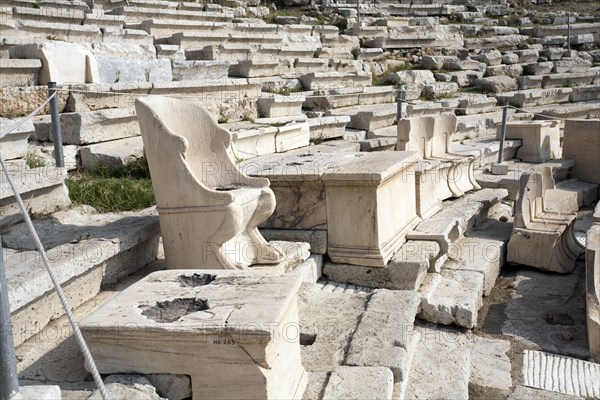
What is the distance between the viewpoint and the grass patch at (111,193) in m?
4.88

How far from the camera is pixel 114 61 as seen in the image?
24.7 feet

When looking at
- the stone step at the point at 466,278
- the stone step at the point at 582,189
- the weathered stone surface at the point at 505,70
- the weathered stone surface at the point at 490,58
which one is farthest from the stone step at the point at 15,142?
the weathered stone surface at the point at 490,58

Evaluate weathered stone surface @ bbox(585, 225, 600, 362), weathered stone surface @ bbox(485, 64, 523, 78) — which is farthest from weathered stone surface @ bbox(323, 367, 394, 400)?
weathered stone surface @ bbox(485, 64, 523, 78)

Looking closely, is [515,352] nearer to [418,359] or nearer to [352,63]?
[418,359]

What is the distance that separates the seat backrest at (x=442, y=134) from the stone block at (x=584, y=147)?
252 cm

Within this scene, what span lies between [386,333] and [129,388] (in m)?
1.66

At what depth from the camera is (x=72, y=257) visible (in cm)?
347

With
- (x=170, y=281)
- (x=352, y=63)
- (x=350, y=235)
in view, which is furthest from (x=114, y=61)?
(x=352, y=63)

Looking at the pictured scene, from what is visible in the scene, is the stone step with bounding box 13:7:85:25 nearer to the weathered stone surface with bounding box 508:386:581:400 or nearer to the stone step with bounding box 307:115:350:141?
the stone step with bounding box 307:115:350:141

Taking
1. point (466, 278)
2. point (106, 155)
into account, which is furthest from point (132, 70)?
point (466, 278)

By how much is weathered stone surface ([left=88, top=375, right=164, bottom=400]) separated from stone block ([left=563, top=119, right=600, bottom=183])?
333 inches

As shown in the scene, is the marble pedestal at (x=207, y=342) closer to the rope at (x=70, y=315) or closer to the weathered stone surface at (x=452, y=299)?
the rope at (x=70, y=315)

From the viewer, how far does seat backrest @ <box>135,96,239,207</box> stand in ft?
12.7

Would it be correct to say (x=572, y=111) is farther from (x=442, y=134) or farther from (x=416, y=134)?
(x=416, y=134)
